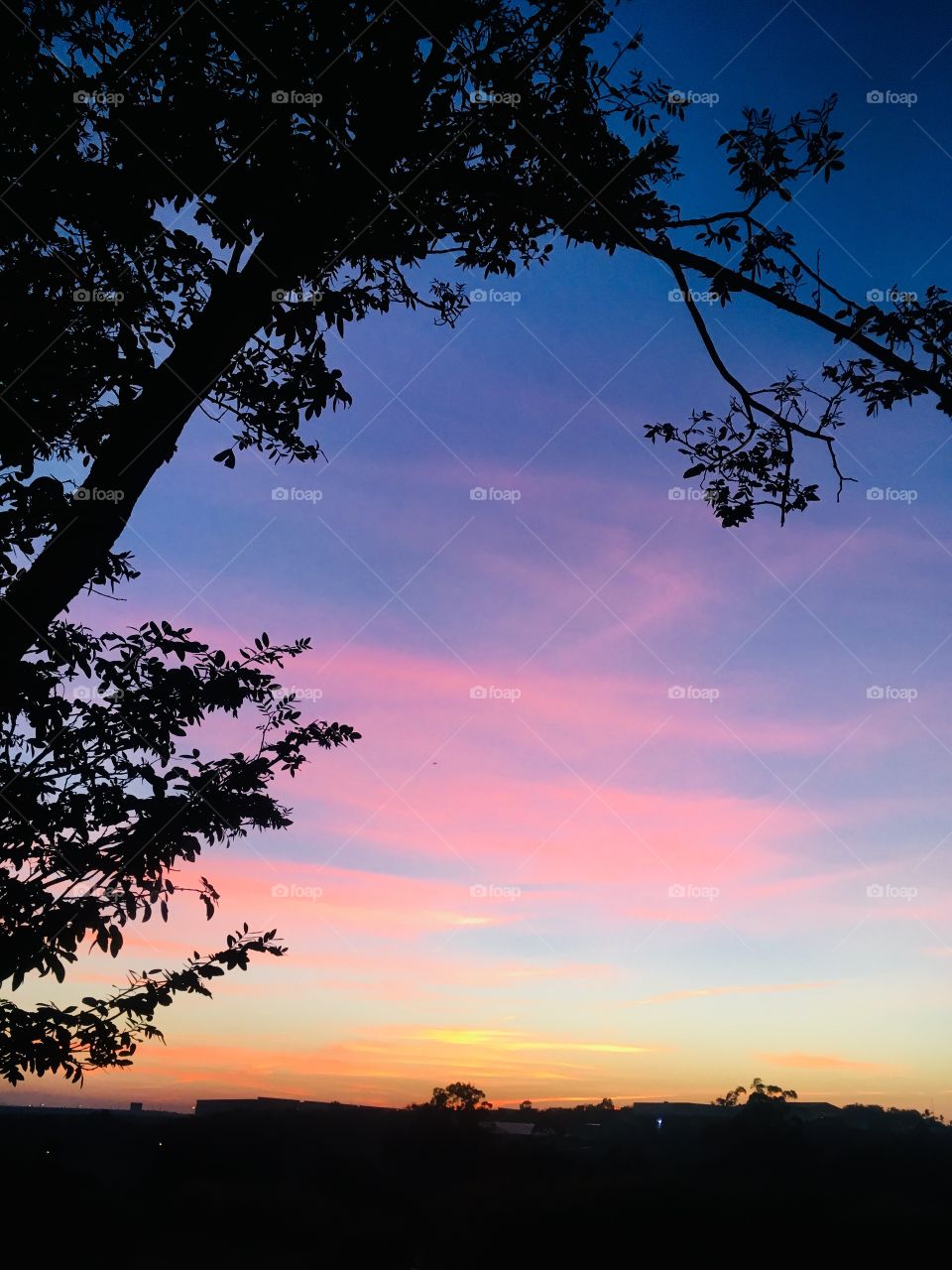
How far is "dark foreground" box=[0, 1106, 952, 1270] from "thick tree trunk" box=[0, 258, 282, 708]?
397 inches

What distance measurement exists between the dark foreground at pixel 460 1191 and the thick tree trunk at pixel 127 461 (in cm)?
1008

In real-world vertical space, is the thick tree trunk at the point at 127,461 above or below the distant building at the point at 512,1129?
above

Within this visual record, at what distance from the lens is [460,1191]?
17.5m

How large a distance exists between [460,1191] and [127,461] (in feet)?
55.5

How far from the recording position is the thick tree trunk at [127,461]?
5188mm

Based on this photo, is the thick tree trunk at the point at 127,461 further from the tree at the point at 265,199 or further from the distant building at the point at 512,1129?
the distant building at the point at 512,1129

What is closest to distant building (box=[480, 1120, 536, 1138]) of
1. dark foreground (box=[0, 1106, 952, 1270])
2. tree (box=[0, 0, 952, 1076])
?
dark foreground (box=[0, 1106, 952, 1270])

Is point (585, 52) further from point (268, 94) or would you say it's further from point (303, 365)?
point (303, 365)

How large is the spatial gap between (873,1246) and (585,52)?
1658 centimetres

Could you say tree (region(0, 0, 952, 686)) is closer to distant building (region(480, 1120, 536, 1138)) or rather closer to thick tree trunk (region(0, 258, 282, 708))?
thick tree trunk (region(0, 258, 282, 708))

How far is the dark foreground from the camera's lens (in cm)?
1479

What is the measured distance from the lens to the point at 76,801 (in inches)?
230

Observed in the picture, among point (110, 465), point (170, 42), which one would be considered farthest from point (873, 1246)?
point (170, 42)

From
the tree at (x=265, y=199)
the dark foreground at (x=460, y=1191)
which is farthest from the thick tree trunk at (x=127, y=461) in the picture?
the dark foreground at (x=460, y=1191)
